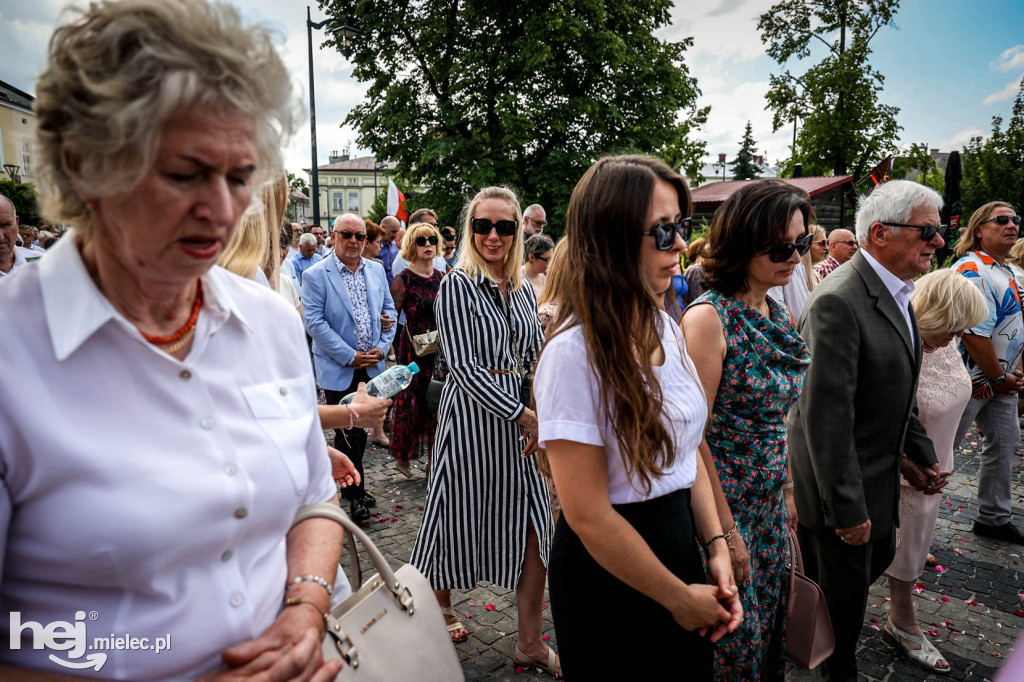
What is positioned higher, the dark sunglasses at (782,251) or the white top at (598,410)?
the dark sunglasses at (782,251)

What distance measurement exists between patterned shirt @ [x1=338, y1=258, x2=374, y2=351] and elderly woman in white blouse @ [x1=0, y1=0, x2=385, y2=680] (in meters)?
4.57

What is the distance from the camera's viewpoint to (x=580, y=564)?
1.93 meters

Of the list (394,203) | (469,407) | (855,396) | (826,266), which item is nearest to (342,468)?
(469,407)

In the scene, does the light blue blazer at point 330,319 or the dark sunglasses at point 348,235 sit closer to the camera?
the light blue blazer at point 330,319

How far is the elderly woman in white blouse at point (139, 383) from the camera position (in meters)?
1.03

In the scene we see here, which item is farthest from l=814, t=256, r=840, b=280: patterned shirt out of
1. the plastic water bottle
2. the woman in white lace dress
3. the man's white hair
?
the plastic water bottle

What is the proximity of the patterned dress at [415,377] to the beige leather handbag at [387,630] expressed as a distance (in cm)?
439

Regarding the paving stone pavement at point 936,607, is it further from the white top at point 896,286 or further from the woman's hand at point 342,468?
the white top at point 896,286

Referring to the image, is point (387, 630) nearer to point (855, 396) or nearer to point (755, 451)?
point (755, 451)

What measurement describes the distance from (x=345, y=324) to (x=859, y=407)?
4.17 meters

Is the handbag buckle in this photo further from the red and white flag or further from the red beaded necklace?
the red and white flag

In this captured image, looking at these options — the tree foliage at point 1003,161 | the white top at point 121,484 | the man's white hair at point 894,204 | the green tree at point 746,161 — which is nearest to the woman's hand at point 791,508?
the man's white hair at point 894,204

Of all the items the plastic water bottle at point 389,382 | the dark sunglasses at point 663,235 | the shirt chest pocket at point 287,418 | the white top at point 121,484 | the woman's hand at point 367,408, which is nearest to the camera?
the white top at point 121,484

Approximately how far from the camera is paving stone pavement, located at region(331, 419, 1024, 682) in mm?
3508
